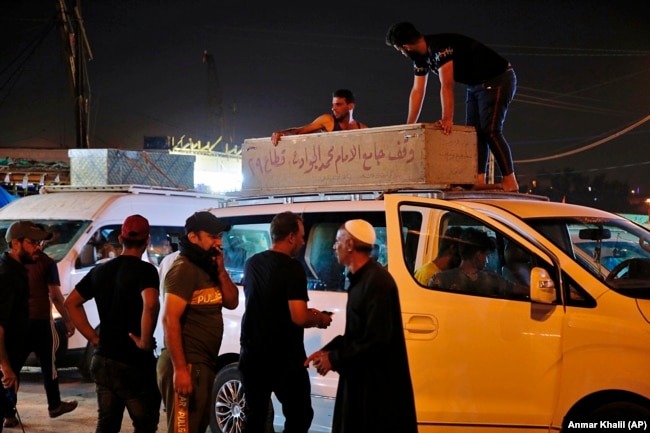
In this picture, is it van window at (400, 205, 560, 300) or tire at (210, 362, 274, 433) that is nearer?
van window at (400, 205, 560, 300)

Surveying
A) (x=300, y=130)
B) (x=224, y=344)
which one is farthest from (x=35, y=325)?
(x=300, y=130)

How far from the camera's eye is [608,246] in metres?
6.14

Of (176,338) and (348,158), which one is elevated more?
(348,158)

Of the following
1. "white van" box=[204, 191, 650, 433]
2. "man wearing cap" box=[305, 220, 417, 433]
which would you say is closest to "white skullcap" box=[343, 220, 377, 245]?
"man wearing cap" box=[305, 220, 417, 433]

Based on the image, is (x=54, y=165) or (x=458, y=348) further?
(x=54, y=165)

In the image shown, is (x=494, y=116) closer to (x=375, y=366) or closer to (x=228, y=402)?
(x=228, y=402)

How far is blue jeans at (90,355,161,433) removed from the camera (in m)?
4.48

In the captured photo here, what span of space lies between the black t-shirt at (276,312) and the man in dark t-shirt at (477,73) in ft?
8.52

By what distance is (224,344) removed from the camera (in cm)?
591

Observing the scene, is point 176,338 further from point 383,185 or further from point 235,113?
point 235,113

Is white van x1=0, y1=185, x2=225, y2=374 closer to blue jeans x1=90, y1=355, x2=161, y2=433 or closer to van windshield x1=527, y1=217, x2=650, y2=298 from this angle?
blue jeans x1=90, y1=355, x2=161, y2=433

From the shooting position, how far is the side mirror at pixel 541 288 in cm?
447

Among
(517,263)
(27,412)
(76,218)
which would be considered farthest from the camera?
(76,218)

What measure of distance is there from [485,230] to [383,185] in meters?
0.96
